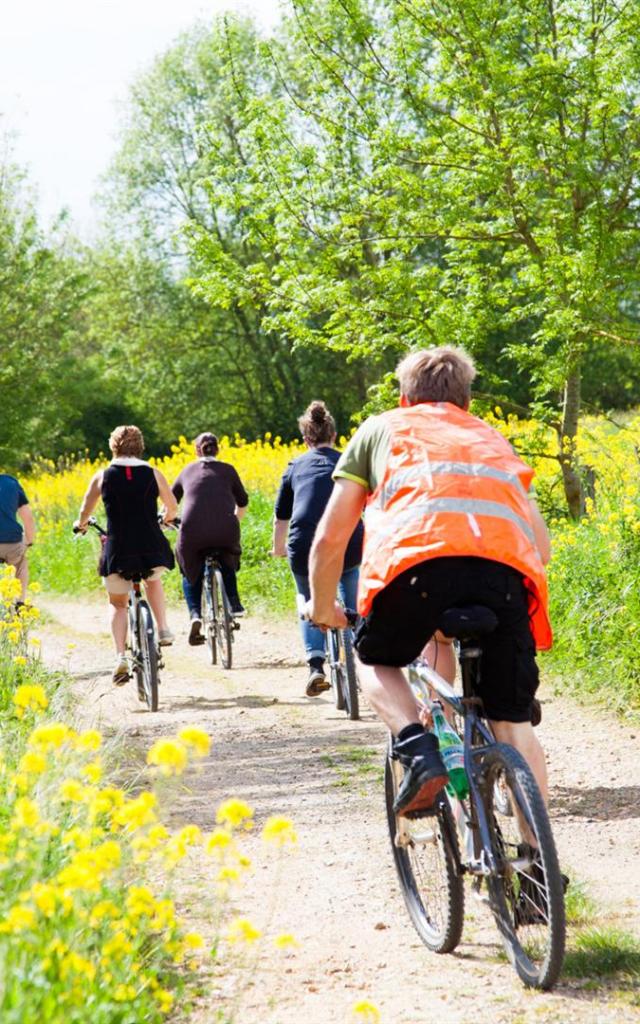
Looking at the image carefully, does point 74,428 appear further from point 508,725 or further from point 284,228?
point 508,725

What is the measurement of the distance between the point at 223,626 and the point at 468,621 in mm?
7791

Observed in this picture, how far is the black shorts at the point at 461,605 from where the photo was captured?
3.62 m

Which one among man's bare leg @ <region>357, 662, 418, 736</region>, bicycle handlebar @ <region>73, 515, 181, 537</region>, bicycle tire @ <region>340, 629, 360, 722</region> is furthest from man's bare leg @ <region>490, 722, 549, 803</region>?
bicycle handlebar @ <region>73, 515, 181, 537</region>

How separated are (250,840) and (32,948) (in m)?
3.13

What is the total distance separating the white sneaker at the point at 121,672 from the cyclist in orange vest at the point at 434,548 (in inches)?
236

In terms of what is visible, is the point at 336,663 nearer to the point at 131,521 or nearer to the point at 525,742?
the point at 131,521

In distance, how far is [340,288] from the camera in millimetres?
11531

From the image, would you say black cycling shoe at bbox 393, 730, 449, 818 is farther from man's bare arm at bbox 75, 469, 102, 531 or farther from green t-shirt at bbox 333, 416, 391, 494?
man's bare arm at bbox 75, 469, 102, 531

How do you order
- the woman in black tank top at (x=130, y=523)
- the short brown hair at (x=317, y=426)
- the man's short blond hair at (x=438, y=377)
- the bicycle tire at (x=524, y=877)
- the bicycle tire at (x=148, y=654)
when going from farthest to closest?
the woman in black tank top at (x=130, y=523) → the bicycle tire at (x=148, y=654) → the short brown hair at (x=317, y=426) → the man's short blond hair at (x=438, y=377) → the bicycle tire at (x=524, y=877)

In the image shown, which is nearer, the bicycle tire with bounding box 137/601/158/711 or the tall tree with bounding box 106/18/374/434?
the bicycle tire with bounding box 137/601/158/711

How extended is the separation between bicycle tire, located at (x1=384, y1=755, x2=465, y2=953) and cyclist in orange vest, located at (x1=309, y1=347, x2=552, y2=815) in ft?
0.66

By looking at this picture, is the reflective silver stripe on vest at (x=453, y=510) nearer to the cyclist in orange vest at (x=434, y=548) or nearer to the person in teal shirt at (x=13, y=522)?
the cyclist in orange vest at (x=434, y=548)

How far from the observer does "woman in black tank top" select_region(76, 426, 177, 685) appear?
942cm

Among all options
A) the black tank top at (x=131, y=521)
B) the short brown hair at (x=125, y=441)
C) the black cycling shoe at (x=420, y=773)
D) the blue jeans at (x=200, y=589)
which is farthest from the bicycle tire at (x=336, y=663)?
the black cycling shoe at (x=420, y=773)
